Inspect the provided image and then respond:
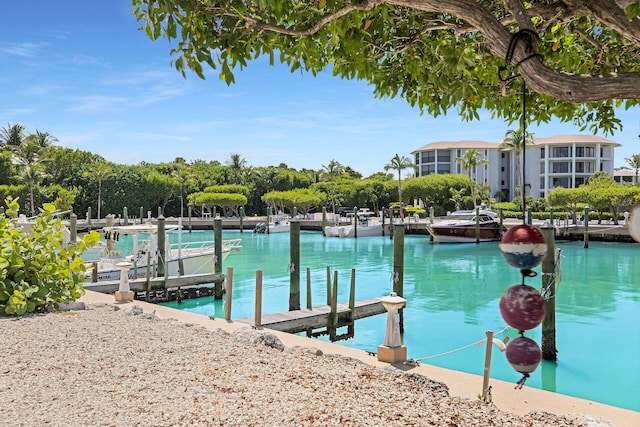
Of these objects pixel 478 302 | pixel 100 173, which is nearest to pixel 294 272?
pixel 478 302

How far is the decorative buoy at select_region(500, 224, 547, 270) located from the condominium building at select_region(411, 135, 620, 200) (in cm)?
6812

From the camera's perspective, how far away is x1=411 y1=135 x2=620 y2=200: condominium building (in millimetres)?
70875

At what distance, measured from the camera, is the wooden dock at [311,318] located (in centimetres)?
1132

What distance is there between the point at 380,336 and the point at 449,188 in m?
51.7

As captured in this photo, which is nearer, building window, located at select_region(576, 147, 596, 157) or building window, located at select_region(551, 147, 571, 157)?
building window, located at select_region(576, 147, 596, 157)

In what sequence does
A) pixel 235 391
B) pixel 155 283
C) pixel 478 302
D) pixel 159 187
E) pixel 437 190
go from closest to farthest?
pixel 235 391
pixel 155 283
pixel 478 302
pixel 437 190
pixel 159 187

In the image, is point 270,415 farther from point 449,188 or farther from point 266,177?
point 266,177

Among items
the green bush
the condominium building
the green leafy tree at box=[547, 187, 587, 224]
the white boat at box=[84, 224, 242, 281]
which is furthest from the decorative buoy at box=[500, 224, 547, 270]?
the condominium building

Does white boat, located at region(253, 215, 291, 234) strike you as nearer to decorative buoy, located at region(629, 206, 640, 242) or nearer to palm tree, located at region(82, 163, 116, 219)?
palm tree, located at region(82, 163, 116, 219)

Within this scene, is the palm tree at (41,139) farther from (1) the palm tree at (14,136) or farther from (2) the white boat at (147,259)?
(2) the white boat at (147,259)

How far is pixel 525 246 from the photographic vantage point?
2826 mm

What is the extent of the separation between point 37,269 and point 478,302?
1553 centimetres

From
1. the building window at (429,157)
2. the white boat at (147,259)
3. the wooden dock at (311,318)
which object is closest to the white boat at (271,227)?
the white boat at (147,259)

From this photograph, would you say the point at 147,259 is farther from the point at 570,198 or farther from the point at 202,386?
the point at 570,198
